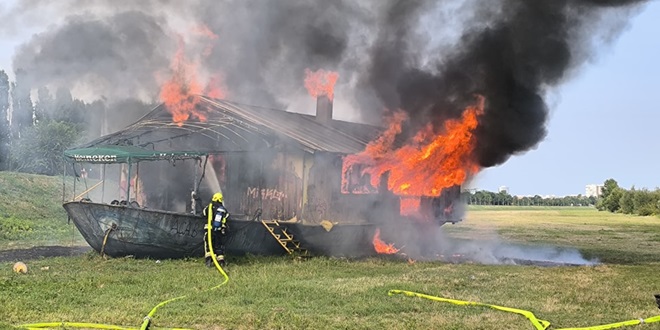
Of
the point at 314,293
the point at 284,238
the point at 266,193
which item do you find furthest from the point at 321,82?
the point at 314,293

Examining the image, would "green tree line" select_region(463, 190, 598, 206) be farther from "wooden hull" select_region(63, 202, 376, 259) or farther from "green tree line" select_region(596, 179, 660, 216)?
"wooden hull" select_region(63, 202, 376, 259)

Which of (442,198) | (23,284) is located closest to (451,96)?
(442,198)

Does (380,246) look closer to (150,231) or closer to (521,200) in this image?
(150,231)

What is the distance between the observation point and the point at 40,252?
837 inches

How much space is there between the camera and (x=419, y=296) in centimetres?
1270

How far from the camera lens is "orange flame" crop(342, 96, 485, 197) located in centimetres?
2280

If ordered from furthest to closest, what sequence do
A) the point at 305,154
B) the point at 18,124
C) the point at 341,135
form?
the point at 18,124
the point at 341,135
the point at 305,154

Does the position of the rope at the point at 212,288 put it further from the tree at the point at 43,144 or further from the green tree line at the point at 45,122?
the tree at the point at 43,144

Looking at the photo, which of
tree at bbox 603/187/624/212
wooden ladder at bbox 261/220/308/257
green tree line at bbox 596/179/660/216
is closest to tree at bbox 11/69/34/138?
wooden ladder at bbox 261/220/308/257

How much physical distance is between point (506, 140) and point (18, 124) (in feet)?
117

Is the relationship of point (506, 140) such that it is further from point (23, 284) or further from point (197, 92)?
point (23, 284)

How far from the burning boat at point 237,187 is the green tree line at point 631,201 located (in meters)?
54.8

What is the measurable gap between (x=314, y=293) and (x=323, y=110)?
15337 mm

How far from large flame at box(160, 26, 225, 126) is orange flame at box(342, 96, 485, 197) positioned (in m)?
6.08
